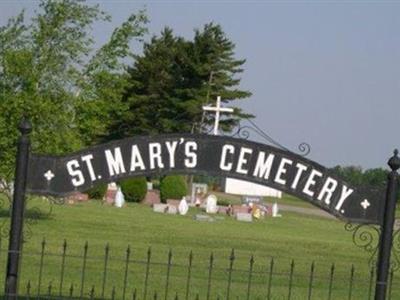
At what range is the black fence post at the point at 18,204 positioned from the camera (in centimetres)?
1029

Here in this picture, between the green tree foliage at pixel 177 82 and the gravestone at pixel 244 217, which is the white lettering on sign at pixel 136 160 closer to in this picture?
the gravestone at pixel 244 217

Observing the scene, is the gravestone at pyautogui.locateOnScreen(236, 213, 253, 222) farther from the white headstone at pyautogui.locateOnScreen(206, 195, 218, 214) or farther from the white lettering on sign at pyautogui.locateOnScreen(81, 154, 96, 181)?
the white lettering on sign at pyautogui.locateOnScreen(81, 154, 96, 181)

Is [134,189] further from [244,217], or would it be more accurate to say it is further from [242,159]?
[242,159]

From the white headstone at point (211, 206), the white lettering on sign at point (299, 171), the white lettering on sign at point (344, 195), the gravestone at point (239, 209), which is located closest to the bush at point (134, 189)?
the white headstone at point (211, 206)

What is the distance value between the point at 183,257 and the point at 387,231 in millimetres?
12706

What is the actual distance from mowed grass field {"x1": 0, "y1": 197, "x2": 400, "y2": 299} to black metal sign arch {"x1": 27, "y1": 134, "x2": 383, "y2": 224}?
95 centimetres

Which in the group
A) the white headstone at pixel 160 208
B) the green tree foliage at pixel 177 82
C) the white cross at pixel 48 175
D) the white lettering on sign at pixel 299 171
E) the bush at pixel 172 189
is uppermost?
the green tree foliage at pixel 177 82

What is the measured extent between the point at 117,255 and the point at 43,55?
1196 cm

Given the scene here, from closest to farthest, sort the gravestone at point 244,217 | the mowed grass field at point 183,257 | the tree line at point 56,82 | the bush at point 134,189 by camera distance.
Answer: the mowed grass field at point 183,257
the tree line at point 56,82
the gravestone at point 244,217
the bush at point 134,189

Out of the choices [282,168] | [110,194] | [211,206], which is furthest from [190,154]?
[110,194]

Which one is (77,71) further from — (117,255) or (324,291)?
(324,291)

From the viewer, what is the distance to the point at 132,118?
7231 cm

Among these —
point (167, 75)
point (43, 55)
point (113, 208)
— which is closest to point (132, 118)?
point (167, 75)

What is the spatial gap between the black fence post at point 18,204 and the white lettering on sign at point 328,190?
2624 mm
